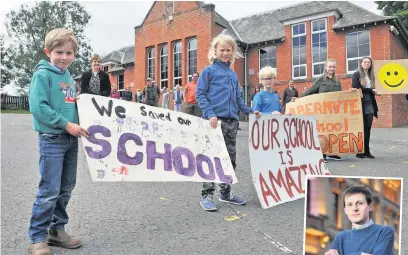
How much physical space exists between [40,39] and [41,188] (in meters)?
54.4

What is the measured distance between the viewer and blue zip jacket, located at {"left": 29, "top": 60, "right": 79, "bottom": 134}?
7.72 feet

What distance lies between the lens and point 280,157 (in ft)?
13.0

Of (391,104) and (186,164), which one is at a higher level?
(391,104)

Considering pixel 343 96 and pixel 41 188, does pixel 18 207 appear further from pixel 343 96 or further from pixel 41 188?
pixel 343 96

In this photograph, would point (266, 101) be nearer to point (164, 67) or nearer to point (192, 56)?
point (192, 56)

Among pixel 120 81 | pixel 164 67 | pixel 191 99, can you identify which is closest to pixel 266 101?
pixel 191 99

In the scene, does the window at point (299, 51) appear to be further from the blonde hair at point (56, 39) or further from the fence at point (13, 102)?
the fence at point (13, 102)

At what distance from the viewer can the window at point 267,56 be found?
73.2 feet

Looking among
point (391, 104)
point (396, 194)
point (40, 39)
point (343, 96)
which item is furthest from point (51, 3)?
point (396, 194)

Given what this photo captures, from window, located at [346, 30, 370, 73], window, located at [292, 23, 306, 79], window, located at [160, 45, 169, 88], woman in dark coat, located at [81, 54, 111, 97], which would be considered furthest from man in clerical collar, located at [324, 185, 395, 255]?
window, located at [160, 45, 169, 88]

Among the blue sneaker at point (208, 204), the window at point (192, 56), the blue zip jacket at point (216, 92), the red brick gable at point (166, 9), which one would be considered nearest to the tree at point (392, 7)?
the red brick gable at point (166, 9)

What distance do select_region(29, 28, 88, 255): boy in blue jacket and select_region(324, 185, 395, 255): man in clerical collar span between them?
6.36 ft

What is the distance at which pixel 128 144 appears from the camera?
9.77 feet

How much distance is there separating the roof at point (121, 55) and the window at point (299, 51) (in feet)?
50.3
